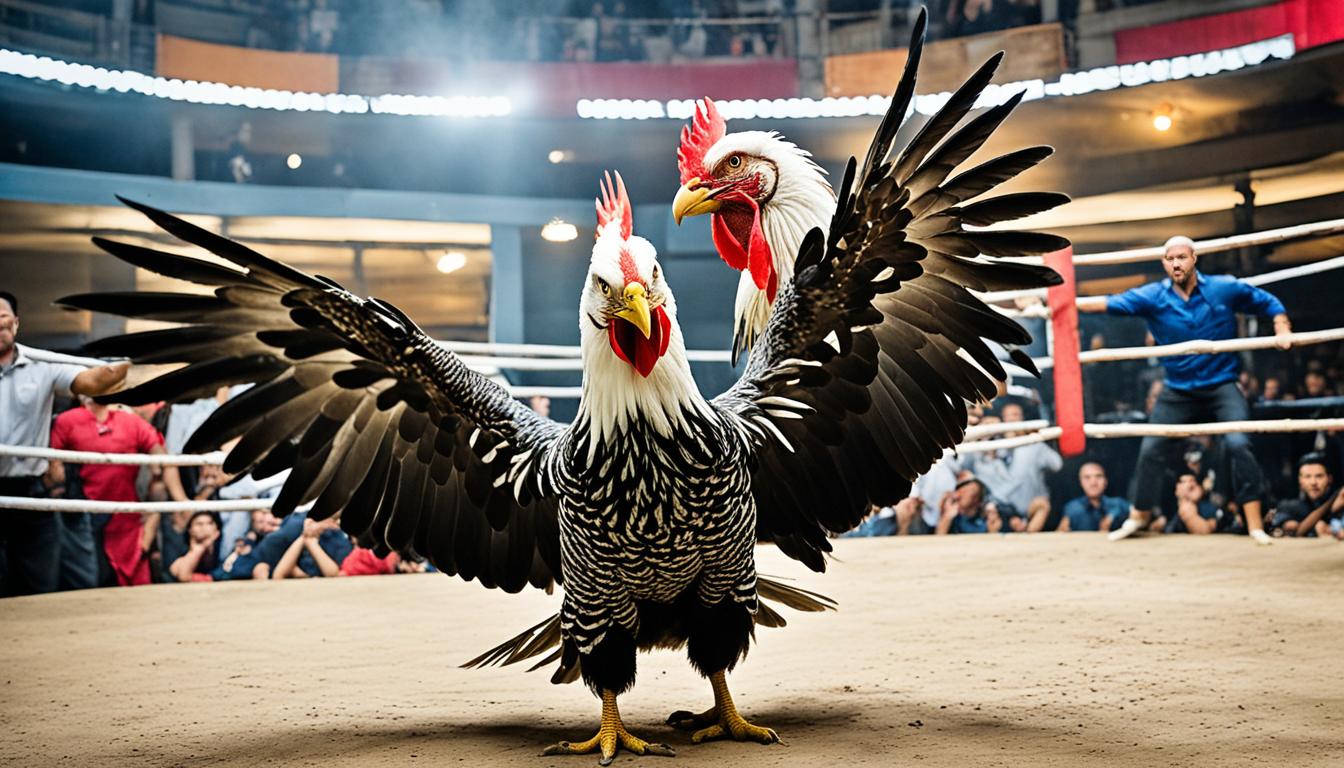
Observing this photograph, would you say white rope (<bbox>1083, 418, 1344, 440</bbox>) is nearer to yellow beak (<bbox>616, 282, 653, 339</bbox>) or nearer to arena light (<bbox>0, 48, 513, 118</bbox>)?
yellow beak (<bbox>616, 282, 653, 339</bbox>)

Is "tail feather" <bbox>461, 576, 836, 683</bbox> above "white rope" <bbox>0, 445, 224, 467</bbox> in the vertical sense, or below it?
below

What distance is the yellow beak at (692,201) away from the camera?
9.79 ft

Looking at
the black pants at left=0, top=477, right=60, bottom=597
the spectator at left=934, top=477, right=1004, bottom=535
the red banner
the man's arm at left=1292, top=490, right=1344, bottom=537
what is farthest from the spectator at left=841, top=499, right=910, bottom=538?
the red banner

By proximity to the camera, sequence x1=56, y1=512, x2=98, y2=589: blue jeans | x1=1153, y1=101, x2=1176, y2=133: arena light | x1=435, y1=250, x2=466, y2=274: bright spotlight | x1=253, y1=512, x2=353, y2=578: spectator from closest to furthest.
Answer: x1=56, y1=512, x2=98, y2=589: blue jeans, x1=253, y1=512, x2=353, y2=578: spectator, x1=1153, y1=101, x2=1176, y2=133: arena light, x1=435, y1=250, x2=466, y2=274: bright spotlight

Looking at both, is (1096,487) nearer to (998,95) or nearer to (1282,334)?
(1282,334)

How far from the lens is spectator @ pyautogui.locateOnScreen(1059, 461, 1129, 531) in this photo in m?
6.58

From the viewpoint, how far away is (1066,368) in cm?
543

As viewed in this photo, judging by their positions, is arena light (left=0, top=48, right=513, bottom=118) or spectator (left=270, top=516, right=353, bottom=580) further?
arena light (left=0, top=48, right=513, bottom=118)

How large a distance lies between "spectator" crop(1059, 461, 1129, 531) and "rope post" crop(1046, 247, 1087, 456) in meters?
1.26

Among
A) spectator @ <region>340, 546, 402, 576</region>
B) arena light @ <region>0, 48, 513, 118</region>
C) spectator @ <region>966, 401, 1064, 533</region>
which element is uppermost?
arena light @ <region>0, 48, 513, 118</region>

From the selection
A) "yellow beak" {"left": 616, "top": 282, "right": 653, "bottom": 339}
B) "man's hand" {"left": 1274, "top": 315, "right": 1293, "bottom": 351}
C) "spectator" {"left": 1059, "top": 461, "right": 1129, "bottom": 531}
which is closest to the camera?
"yellow beak" {"left": 616, "top": 282, "right": 653, "bottom": 339}

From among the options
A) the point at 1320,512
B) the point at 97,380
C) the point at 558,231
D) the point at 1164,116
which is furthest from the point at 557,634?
the point at 1164,116

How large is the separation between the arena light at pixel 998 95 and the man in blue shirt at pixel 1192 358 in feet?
11.8

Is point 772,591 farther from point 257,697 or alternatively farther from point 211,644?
point 211,644
